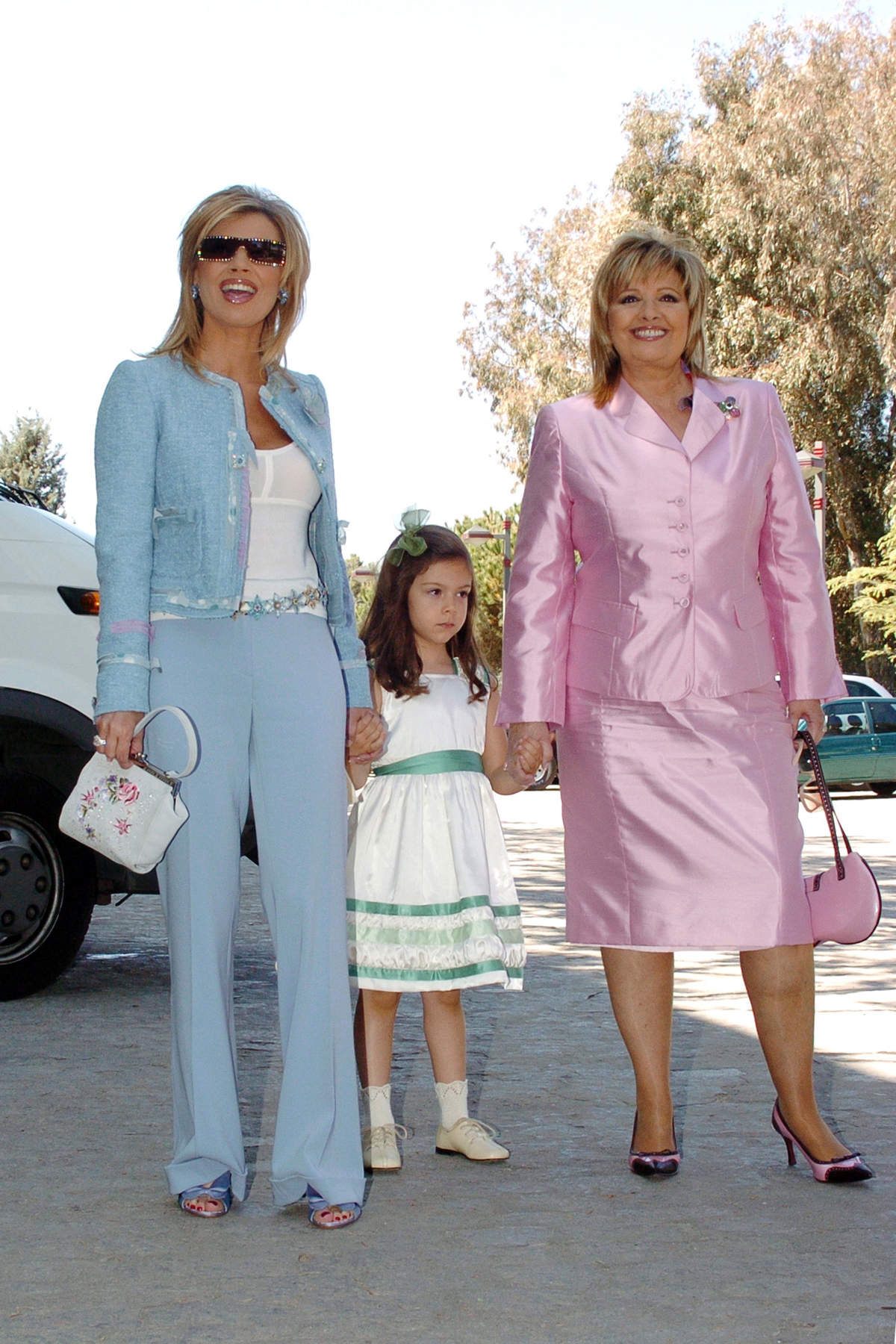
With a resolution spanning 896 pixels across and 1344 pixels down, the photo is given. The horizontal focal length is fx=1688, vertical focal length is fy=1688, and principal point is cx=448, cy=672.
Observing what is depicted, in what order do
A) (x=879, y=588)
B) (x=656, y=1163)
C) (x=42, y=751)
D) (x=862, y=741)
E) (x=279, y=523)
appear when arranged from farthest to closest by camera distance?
1. (x=879, y=588)
2. (x=862, y=741)
3. (x=42, y=751)
4. (x=656, y=1163)
5. (x=279, y=523)

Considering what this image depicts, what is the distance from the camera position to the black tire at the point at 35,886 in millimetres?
6188

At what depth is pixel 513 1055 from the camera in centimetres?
539

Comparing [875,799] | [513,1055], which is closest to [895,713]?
[875,799]

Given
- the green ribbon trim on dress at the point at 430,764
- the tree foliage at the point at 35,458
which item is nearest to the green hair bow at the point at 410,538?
the green ribbon trim on dress at the point at 430,764

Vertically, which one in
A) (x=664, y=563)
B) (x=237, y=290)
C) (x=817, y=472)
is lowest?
(x=664, y=563)

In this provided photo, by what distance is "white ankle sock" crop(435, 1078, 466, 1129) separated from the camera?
4.07m

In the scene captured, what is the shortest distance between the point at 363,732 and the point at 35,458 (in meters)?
60.1

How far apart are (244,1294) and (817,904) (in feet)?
5.37

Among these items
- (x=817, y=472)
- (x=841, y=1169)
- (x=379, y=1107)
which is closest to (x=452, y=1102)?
(x=379, y=1107)

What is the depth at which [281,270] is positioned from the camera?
3756mm

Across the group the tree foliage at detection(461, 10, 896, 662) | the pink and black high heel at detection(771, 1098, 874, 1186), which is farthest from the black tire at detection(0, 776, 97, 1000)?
the tree foliage at detection(461, 10, 896, 662)

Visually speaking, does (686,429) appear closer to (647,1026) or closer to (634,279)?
(634,279)

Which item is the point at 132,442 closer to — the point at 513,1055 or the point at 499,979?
the point at 499,979

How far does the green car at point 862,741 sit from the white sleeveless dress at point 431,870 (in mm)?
19239
